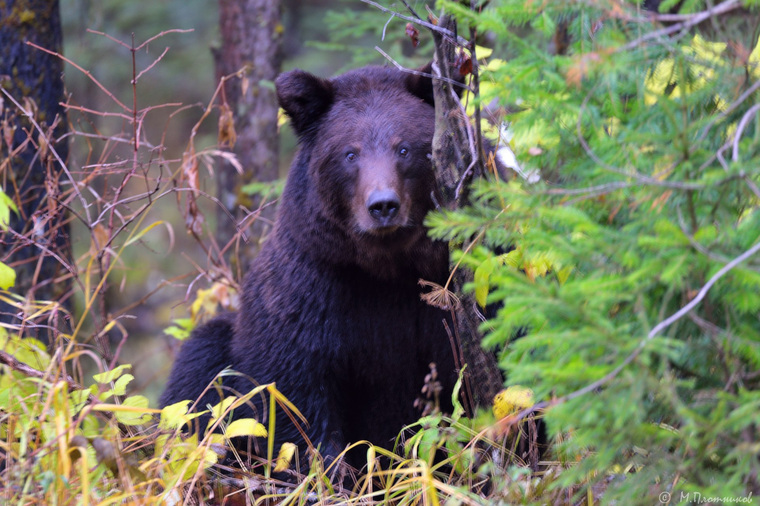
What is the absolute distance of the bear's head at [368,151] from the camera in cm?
378

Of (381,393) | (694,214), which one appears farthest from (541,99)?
(381,393)

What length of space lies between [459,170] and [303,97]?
131 centimetres

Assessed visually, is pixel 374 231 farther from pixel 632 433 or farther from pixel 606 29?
pixel 632 433

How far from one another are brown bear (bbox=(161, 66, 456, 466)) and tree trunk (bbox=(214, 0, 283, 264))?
2251 mm

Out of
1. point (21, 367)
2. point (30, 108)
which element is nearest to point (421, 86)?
point (21, 367)

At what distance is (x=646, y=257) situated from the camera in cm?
208

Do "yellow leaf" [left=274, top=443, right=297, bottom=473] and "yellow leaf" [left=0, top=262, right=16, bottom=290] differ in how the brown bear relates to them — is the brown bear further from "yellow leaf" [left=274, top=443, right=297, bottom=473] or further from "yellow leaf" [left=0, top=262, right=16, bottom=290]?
"yellow leaf" [left=0, top=262, right=16, bottom=290]

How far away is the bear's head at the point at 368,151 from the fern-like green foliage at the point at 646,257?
1287 mm

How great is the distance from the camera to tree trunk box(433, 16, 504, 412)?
3148 millimetres

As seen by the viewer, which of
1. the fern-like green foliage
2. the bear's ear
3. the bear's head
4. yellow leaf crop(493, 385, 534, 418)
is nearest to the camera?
the fern-like green foliage

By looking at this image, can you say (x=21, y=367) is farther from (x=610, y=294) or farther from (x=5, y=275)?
(x=610, y=294)

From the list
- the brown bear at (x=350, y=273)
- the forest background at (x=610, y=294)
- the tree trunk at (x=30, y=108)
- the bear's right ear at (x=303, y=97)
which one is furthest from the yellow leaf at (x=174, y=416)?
the tree trunk at (x=30, y=108)

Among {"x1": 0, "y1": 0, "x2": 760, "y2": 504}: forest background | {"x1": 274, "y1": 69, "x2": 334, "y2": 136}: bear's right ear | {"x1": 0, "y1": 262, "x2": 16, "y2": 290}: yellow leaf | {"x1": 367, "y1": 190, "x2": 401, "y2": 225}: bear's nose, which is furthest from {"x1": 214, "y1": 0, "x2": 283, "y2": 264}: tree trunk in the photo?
{"x1": 0, "y1": 0, "x2": 760, "y2": 504}: forest background

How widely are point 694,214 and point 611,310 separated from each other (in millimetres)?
424
